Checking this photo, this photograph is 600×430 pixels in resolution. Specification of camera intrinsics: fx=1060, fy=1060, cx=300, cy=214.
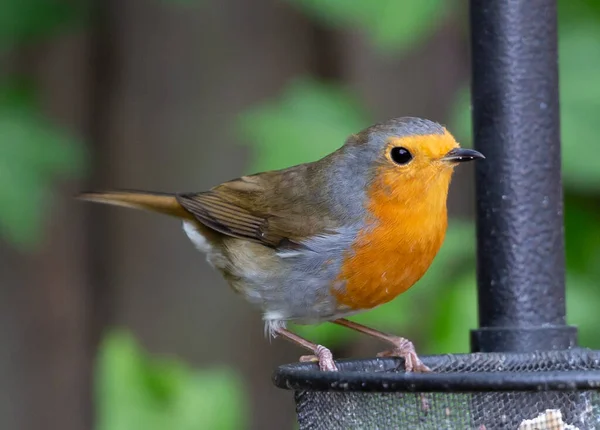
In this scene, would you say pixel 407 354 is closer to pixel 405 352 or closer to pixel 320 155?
pixel 405 352

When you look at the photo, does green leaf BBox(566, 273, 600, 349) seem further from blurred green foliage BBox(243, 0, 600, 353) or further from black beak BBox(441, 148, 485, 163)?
black beak BBox(441, 148, 485, 163)

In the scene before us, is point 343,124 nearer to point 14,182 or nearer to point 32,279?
point 14,182

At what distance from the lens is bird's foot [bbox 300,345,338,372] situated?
3.11m

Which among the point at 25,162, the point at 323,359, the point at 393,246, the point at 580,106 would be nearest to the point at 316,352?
the point at 323,359

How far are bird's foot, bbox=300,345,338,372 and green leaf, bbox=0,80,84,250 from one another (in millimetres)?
1722

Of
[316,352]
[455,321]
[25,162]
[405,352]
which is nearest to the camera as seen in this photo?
[405,352]

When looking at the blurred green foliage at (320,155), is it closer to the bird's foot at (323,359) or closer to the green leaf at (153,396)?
the green leaf at (153,396)

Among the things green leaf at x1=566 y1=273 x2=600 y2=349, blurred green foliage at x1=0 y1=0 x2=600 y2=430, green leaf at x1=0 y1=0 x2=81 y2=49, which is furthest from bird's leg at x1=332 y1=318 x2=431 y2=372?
green leaf at x1=0 y1=0 x2=81 y2=49

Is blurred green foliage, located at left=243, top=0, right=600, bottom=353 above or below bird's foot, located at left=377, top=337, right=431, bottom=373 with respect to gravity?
above

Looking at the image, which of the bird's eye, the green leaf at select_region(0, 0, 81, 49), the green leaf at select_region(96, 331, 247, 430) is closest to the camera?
the green leaf at select_region(96, 331, 247, 430)

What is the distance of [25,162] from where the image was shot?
4.61 meters

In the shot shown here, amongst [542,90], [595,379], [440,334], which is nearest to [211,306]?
[440,334]

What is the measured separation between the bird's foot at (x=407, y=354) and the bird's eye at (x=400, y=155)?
1.90 feet

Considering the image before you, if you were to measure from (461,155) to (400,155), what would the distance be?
13.7 inches
